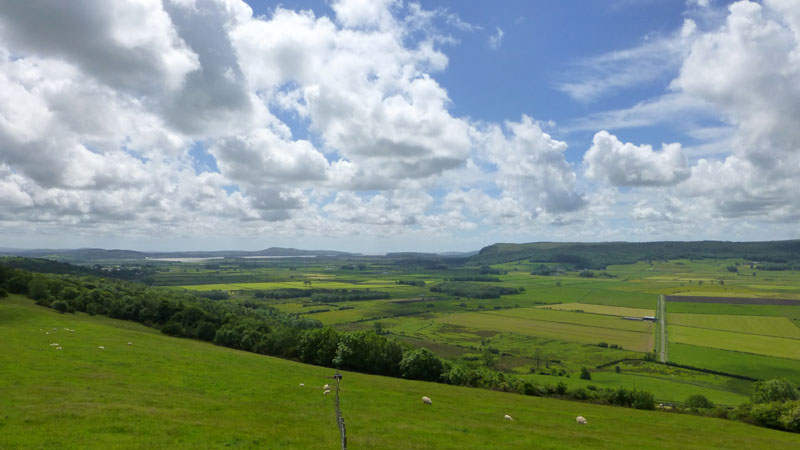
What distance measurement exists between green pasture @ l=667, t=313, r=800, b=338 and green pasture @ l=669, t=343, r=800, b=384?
40656 mm

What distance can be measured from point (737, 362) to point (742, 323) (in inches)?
2819

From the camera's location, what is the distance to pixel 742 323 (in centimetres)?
16725

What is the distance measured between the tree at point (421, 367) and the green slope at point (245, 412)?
14.2m

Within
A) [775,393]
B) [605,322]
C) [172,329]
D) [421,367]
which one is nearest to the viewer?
[775,393]

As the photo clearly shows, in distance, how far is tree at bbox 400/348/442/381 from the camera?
71.6 meters

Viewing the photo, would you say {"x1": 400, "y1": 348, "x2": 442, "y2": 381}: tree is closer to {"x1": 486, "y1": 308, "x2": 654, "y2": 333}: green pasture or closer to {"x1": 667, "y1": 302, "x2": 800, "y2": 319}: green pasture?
{"x1": 486, "y1": 308, "x2": 654, "y2": 333}: green pasture

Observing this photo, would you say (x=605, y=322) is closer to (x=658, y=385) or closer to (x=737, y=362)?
(x=737, y=362)

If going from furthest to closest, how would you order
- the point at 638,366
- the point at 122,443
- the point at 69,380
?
the point at 638,366 < the point at 69,380 < the point at 122,443

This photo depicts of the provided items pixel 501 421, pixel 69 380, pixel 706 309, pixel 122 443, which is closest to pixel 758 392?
pixel 501 421

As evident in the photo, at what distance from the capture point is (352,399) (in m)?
41.5

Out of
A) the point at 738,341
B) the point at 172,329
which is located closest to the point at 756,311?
the point at 738,341

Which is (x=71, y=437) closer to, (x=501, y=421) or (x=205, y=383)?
(x=205, y=383)

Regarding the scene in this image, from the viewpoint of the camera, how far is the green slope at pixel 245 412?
23953 mm

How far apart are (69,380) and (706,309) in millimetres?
250021
